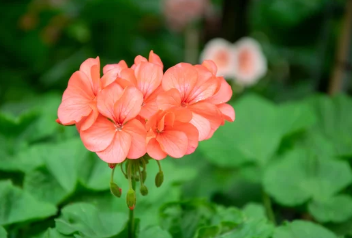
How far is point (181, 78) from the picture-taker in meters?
0.59

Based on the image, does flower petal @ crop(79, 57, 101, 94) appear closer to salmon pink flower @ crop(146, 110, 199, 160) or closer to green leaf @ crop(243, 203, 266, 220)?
salmon pink flower @ crop(146, 110, 199, 160)

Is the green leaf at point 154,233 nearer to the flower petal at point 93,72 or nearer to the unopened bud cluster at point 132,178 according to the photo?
the unopened bud cluster at point 132,178

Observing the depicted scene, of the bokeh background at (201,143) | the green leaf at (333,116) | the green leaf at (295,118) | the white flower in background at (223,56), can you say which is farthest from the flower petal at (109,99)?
the white flower in background at (223,56)

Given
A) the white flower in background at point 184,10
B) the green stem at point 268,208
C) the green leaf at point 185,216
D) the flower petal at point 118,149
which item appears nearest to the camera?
the flower petal at point 118,149

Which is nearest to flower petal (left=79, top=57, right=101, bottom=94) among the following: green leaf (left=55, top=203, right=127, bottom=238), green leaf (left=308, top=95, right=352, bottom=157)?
green leaf (left=55, top=203, right=127, bottom=238)

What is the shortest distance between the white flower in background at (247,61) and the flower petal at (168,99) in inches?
42.6

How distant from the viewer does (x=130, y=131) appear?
556mm

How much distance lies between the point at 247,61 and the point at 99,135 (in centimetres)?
118

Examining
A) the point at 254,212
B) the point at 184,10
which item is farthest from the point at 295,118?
the point at 184,10

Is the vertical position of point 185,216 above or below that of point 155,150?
below

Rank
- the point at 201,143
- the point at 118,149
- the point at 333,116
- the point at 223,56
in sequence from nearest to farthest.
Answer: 1. the point at 118,149
2. the point at 201,143
3. the point at 333,116
4. the point at 223,56

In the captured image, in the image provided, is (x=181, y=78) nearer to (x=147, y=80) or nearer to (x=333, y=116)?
(x=147, y=80)

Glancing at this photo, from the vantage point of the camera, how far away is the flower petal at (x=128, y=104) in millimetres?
554

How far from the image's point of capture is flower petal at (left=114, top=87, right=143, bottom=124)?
1.82ft
